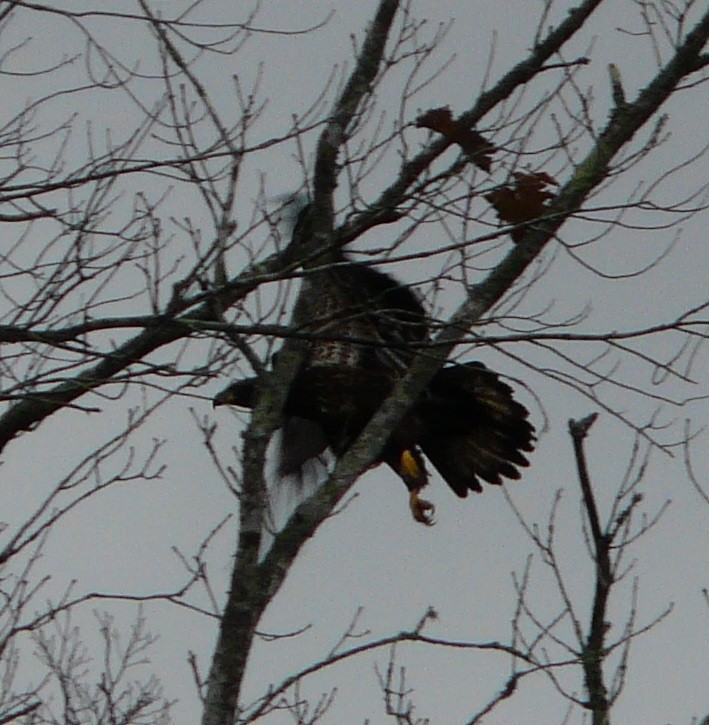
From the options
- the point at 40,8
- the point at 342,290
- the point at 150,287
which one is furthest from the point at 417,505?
the point at 40,8

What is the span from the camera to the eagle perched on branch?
21.5 feet

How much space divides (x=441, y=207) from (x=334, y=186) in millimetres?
1283

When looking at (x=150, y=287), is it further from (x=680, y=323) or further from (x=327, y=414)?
(x=327, y=414)

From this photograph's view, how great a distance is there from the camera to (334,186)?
5309 millimetres

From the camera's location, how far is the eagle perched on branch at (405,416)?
656cm

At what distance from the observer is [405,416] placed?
6637 millimetres

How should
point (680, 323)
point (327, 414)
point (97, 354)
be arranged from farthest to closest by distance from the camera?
point (327, 414) < point (680, 323) < point (97, 354)

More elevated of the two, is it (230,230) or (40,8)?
(40,8)

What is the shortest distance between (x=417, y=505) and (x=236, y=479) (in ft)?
8.07

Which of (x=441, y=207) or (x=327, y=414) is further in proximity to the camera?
(x=327, y=414)

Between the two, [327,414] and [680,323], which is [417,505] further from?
[680,323]

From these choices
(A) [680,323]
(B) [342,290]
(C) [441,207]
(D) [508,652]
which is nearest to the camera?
(A) [680,323]

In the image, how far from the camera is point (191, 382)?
4078mm

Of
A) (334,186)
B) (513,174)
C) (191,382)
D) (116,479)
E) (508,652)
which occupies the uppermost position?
(334,186)
